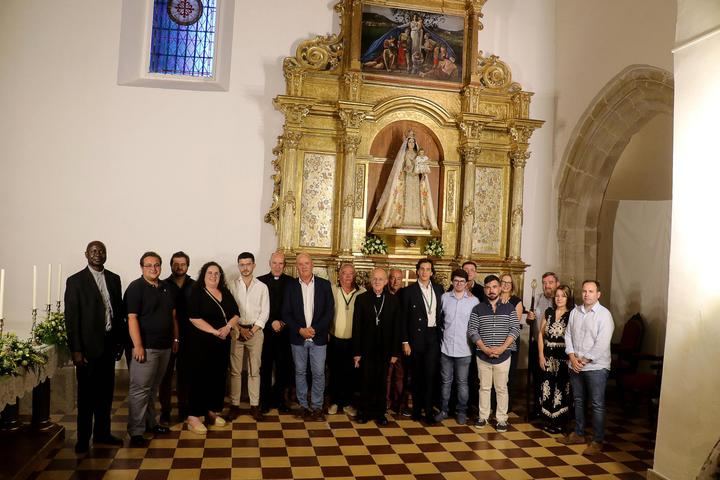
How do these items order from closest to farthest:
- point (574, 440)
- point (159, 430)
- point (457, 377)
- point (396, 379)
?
point (159, 430)
point (574, 440)
point (457, 377)
point (396, 379)

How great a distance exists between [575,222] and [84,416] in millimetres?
6817

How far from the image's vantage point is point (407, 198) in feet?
27.0

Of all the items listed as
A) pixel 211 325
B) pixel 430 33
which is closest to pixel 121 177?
pixel 211 325

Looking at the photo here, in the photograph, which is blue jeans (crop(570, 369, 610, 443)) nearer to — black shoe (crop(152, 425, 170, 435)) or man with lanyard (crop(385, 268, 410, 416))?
man with lanyard (crop(385, 268, 410, 416))

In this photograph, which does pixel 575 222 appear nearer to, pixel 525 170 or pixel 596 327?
pixel 525 170

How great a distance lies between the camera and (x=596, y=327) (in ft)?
19.4

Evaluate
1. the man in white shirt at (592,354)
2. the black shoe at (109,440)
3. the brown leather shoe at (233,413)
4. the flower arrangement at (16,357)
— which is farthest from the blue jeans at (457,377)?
the flower arrangement at (16,357)

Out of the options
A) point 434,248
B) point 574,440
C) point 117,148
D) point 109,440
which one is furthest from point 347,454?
point 117,148

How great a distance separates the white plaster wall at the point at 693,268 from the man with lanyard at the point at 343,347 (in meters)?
3.04

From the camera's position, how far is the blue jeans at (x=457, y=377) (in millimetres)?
6574

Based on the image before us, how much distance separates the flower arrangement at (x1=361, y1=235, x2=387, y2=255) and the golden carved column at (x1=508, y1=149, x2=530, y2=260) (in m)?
1.80

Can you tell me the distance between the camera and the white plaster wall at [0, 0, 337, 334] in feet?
25.7

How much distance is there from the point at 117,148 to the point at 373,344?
417 cm

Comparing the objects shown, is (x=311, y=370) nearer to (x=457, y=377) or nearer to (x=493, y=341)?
(x=457, y=377)
